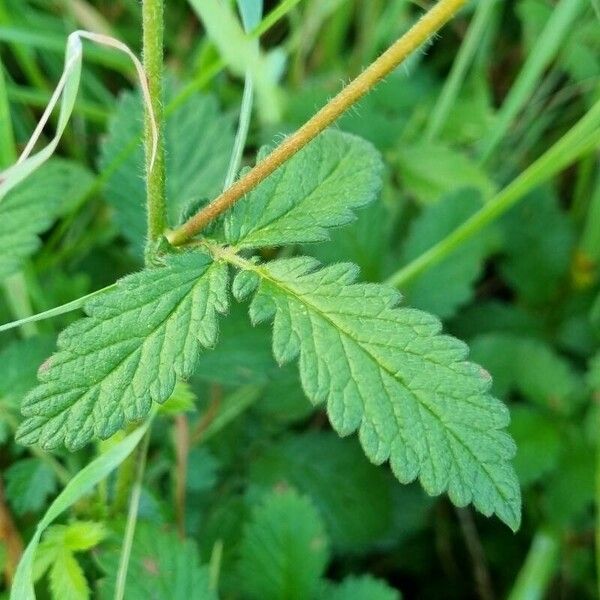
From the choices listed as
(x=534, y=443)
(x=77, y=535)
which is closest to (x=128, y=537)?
(x=77, y=535)

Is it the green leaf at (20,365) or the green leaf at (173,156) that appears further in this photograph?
the green leaf at (173,156)

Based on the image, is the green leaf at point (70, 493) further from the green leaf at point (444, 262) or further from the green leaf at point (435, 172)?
the green leaf at point (435, 172)

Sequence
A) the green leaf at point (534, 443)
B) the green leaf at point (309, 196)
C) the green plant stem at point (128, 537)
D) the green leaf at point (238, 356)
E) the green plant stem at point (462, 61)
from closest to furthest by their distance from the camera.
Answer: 1. the green leaf at point (309, 196)
2. the green plant stem at point (128, 537)
3. the green leaf at point (238, 356)
4. the green leaf at point (534, 443)
5. the green plant stem at point (462, 61)

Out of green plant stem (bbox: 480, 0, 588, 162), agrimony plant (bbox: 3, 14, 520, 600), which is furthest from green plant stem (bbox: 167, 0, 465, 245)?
green plant stem (bbox: 480, 0, 588, 162)

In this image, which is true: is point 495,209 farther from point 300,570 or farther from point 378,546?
point 378,546

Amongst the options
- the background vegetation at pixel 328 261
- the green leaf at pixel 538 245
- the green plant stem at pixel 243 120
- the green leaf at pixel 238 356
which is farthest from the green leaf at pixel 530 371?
the green plant stem at pixel 243 120

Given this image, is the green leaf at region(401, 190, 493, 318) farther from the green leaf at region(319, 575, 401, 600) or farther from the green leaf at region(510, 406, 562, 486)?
the green leaf at region(319, 575, 401, 600)

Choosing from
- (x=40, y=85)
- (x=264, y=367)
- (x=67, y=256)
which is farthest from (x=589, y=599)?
(x=40, y=85)
